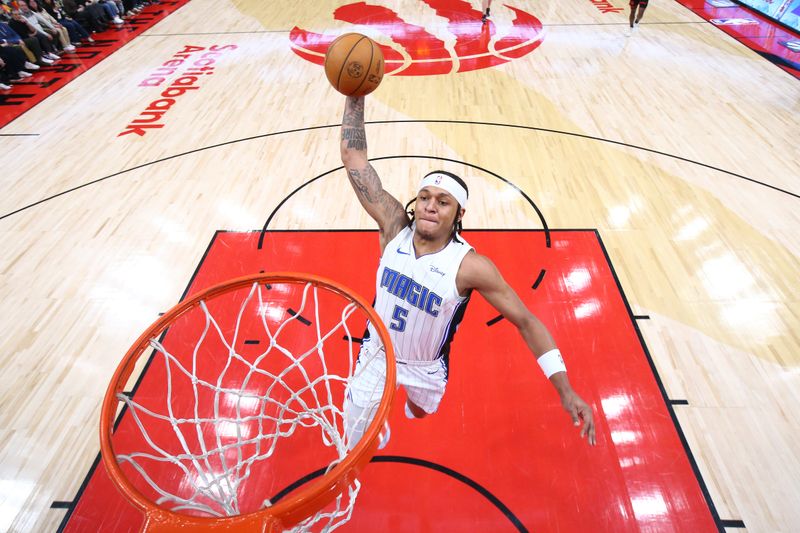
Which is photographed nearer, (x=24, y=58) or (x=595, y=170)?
(x=595, y=170)

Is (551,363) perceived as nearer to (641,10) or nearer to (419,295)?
(419,295)

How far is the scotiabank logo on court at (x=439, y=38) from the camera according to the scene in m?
9.20

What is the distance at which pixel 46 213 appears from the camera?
5.48m

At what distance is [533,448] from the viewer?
3.21m

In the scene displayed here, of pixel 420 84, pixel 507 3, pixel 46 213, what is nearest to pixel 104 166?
pixel 46 213

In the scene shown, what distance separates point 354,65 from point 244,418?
7.40 ft

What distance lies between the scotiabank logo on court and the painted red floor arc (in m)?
6.45

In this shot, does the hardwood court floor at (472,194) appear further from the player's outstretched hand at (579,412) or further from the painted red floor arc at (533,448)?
the player's outstretched hand at (579,412)

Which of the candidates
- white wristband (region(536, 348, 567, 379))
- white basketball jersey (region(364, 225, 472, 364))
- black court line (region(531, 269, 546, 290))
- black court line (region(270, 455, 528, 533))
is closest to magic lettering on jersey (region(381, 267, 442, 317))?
white basketball jersey (region(364, 225, 472, 364))

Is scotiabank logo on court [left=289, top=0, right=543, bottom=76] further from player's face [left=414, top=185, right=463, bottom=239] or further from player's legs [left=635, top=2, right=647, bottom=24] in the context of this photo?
player's face [left=414, top=185, right=463, bottom=239]

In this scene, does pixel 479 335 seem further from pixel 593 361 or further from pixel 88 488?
pixel 88 488

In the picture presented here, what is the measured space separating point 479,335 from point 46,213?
5.42 metres

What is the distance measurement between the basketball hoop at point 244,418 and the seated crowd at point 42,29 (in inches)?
326

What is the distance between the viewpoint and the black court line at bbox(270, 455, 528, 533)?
2.87m
